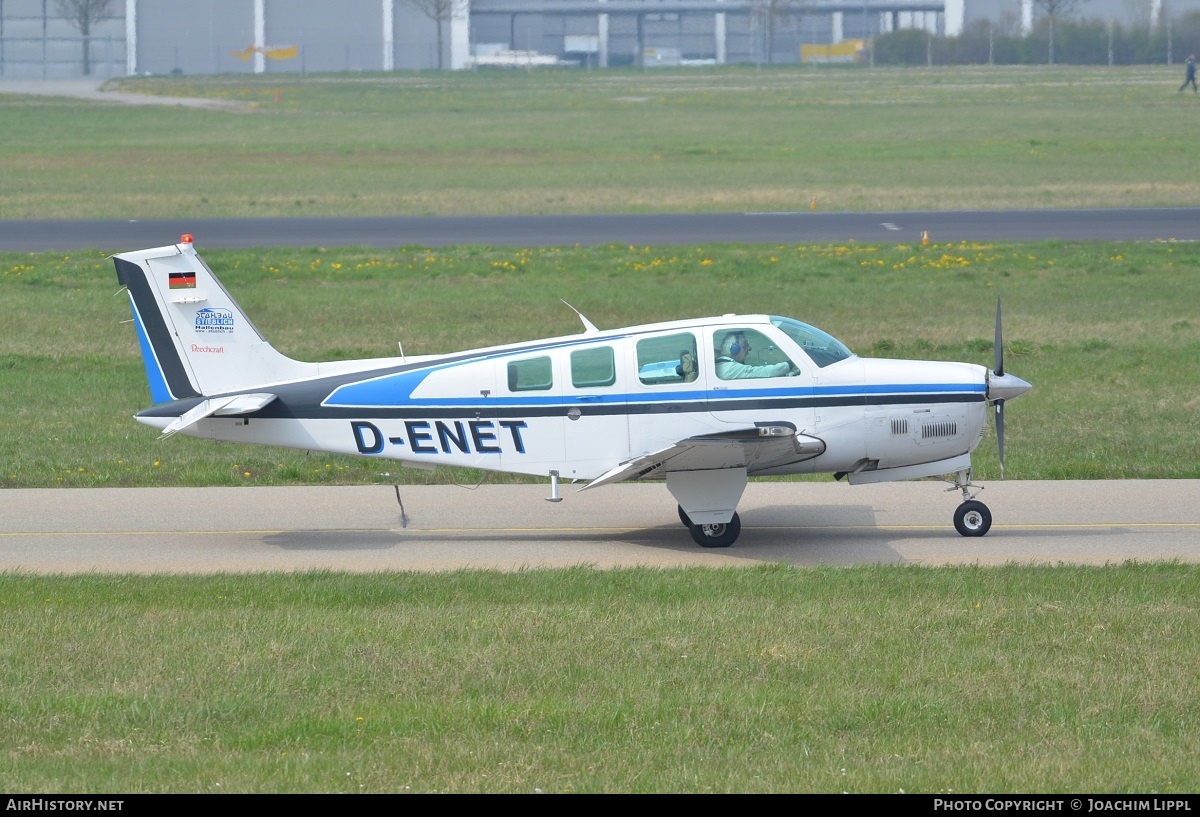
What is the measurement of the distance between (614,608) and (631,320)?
45.0 ft

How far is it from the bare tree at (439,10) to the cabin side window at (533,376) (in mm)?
109170

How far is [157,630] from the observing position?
928 cm

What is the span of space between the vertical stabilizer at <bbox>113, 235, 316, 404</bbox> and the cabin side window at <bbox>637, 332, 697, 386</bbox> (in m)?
3.12

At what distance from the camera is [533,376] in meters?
12.2

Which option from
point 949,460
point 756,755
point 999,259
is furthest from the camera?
point 999,259

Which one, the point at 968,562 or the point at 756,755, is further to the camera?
the point at 968,562


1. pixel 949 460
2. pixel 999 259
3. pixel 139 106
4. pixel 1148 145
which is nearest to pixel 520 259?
pixel 999 259

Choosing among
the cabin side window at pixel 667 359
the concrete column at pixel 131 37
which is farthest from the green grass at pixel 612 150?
the concrete column at pixel 131 37

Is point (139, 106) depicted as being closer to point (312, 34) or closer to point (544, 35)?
point (312, 34)

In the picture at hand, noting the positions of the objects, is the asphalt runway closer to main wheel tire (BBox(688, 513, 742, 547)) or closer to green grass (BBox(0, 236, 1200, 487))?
green grass (BBox(0, 236, 1200, 487))

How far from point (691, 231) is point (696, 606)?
2451 cm

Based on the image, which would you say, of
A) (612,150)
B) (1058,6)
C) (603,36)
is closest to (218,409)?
(612,150)

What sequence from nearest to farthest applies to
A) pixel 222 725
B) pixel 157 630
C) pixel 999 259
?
pixel 222 725 < pixel 157 630 < pixel 999 259

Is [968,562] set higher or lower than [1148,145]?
lower
